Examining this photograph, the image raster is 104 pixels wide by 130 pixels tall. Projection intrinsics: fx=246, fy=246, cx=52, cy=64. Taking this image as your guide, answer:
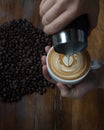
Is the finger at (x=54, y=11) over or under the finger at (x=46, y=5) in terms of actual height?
under

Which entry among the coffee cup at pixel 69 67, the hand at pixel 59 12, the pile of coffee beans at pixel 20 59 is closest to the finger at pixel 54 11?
the hand at pixel 59 12

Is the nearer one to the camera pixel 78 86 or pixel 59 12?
pixel 59 12

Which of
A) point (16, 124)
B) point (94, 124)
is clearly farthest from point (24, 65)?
point (94, 124)

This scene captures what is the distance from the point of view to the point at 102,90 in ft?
3.34

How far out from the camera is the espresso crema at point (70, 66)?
0.67 metres

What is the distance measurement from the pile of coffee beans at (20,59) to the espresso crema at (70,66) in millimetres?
368

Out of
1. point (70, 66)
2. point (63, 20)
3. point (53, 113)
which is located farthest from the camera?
point (53, 113)

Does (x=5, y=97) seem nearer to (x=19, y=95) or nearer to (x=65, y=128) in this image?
(x=19, y=95)

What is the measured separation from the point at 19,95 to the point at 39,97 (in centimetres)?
8

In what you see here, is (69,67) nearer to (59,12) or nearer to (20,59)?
(59,12)

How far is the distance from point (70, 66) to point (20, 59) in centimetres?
46

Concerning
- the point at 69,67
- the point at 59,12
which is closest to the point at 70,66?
the point at 69,67

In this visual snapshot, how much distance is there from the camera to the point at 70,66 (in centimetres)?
68

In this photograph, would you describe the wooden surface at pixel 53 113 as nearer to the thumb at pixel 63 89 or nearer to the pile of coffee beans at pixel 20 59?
the pile of coffee beans at pixel 20 59
